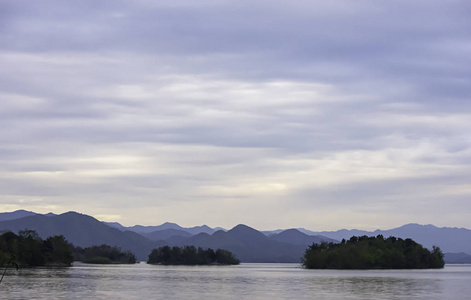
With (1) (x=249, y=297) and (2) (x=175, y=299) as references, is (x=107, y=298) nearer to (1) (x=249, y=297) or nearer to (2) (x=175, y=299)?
(2) (x=175, y=299)

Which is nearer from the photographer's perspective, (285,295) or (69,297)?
(69,297)

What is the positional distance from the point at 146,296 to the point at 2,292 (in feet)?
66.3

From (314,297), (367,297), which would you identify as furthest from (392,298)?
(314,297)

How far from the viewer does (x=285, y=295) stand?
9438 centimetres

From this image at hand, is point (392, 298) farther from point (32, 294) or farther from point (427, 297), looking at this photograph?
point (32, 294)

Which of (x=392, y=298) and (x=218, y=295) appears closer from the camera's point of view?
(x=392, y=298)

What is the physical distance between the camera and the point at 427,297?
297 ft

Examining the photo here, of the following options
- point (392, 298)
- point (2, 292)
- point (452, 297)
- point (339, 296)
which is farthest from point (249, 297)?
point (2, 292)

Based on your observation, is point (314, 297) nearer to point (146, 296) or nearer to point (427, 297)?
point (427, 297)

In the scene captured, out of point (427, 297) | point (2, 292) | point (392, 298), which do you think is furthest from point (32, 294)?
point (427, 297)

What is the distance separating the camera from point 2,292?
9331 cm

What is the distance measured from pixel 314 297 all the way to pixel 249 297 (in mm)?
8625

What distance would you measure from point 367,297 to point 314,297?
272 inches

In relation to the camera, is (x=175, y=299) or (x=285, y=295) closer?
(x=175, y=299)
